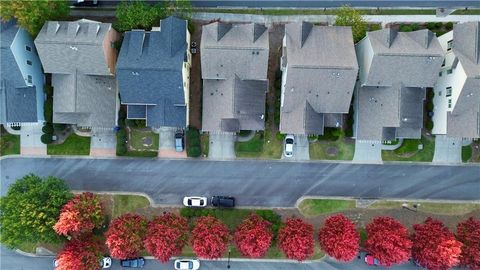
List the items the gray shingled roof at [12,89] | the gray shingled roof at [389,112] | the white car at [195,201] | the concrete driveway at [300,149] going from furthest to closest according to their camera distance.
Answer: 1. the concrete driveway at [300,149]
2. the white car at [195,201]
3. the gray shingled roof at [389,112]
4. the gray shingled roof at [12,89]

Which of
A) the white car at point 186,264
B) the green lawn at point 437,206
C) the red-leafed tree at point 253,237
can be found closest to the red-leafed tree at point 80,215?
the white car at point 186,264

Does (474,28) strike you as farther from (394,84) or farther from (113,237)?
(113,237)

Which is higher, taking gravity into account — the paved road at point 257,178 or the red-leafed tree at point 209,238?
the paved road at point 257,178

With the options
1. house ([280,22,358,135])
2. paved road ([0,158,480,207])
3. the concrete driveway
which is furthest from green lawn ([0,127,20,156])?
the concrete driveway

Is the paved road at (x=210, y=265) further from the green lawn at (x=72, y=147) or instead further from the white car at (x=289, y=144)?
the white car at (x=289, y=144)

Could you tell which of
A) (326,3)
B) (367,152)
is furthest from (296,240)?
(326,3)

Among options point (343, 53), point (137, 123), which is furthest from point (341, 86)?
point (137, 123)
